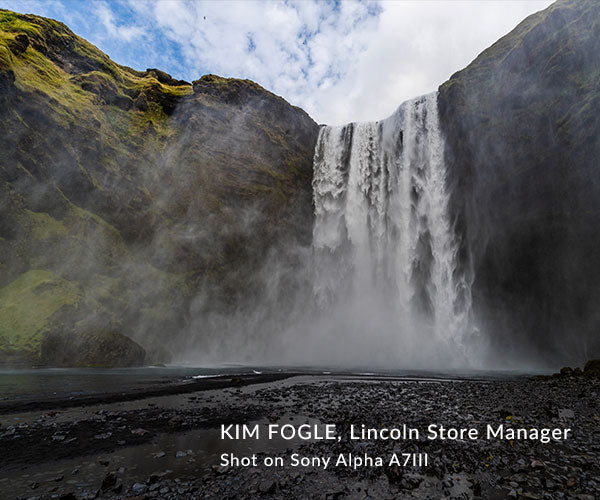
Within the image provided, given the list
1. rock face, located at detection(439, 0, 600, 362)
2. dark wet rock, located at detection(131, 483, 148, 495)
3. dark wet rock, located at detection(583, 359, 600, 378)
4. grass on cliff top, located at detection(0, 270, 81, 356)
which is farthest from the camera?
rock face, located at detection(439, 0, 600, 362)

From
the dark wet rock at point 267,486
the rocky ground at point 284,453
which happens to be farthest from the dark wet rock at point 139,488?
the dark wet rock at point 267,486

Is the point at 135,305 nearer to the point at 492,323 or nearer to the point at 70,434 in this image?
the point at 70,434

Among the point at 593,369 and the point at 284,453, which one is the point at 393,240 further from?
the point at 284,453

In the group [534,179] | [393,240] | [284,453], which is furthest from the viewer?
[393,240]

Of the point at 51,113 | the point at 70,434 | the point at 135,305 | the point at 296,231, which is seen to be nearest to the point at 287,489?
the point at 70,434

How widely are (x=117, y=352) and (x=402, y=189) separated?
110 feet

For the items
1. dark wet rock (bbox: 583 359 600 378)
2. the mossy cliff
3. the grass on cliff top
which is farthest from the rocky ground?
the grass on cliff top

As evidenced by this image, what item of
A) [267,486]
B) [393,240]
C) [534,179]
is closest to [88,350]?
[267,486]

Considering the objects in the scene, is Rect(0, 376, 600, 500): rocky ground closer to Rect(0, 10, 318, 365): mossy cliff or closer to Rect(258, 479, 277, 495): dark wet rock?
Rect(258, 479, 277, 495): dark wet rock

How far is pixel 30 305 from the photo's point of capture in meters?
26.3

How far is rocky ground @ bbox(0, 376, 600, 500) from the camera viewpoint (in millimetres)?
4297

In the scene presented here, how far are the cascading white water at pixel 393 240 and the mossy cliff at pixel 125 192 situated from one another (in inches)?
225

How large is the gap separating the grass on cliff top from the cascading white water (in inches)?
1050

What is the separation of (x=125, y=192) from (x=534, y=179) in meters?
44.7
